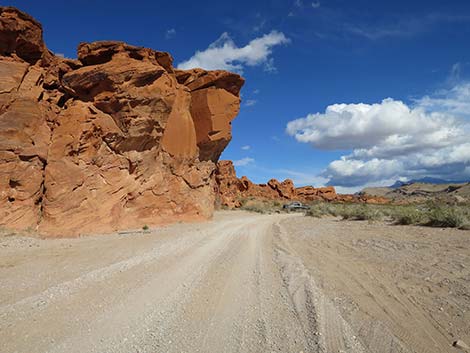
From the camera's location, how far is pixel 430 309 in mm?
5414

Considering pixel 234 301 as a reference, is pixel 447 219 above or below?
above

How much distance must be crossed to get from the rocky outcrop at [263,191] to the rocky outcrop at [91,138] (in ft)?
99.8

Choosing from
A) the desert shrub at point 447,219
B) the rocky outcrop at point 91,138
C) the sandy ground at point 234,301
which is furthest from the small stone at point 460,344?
the rocky outcrop at point 91,138

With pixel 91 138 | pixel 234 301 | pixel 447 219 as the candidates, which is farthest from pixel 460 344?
pixel 91 138

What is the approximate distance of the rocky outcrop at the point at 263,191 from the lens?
193 feet

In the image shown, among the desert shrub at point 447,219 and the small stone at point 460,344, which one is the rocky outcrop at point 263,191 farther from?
the small stone at point 460,344

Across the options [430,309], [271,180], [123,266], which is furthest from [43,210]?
[271,180]

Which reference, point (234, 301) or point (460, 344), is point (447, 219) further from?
point (234, 301)

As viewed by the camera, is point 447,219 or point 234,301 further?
point 447,219

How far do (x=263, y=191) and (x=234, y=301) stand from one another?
76874mm

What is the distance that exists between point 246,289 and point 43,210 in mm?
12954

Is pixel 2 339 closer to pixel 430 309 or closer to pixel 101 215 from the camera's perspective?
pixel 430 309

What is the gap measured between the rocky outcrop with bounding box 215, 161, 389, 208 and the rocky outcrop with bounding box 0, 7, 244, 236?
30.4 metres

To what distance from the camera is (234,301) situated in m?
6.00
